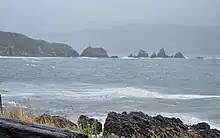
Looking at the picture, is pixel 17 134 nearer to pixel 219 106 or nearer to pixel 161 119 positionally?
pixel 161 119

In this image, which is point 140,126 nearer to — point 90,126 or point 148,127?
point 148,127

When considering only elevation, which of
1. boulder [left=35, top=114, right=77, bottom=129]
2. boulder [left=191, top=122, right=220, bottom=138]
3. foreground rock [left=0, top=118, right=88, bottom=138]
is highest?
foreground rock [left=0, top=118, right=88, bottom=138]

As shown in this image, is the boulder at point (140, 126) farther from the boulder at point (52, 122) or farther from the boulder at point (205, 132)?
the boulder at point (52, 122)

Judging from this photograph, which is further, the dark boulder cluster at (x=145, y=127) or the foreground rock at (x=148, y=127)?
the foreground rock at (x=148, y=127)

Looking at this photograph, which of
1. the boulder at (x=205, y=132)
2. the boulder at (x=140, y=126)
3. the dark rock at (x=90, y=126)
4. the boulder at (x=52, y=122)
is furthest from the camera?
the boulder at (x=205, y=132)

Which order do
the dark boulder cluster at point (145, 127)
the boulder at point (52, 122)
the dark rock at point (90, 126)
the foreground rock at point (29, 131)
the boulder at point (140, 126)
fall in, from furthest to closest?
1. the boulder at point (140, 126)
2. the dark boulder cluster at point (145, 127)
3. the boulder at point (52, 122)
4. the dark rock at point (90, 126)
5. the foreground rock at point (29, 131)

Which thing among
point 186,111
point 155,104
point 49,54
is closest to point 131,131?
point 186,111

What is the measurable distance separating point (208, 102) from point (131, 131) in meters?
20.8

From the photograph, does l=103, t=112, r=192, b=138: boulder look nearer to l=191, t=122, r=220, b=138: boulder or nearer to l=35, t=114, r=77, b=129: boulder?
l=191, t=122, r=220, b=138: boulder

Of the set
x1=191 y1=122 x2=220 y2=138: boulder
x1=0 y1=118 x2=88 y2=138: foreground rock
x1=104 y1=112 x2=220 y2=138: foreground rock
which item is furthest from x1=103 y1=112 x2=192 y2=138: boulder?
x1=0 y1=118 x2=88 y2=138: foreground rock

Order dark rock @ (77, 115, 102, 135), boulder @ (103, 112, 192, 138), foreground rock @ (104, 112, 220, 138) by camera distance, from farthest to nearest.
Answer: boulder @ (103, 112, 192, 138) < foreground rock @ (104, 112, 220, 138) < dark rock @ (77, 115, 102, 135)

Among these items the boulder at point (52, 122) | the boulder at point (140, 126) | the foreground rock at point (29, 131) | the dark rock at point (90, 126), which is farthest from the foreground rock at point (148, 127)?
the foreground rock at point (29, 131)

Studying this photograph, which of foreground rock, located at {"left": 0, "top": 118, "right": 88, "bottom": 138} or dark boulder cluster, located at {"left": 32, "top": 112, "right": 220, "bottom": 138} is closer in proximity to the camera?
foreground rock, located at {"left": 0, "top": 118, "right": 88, "bottom": 138}

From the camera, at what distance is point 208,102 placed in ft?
111
